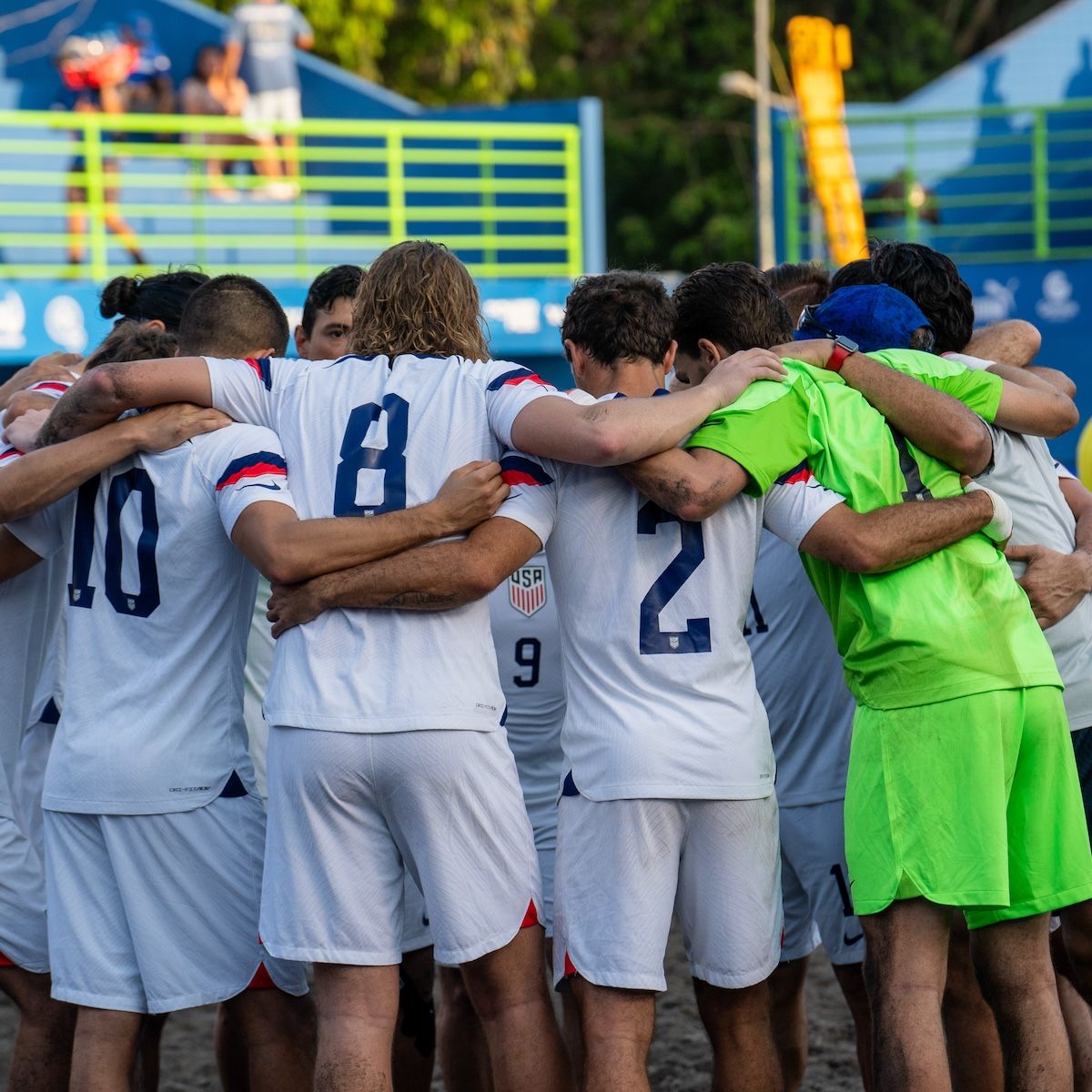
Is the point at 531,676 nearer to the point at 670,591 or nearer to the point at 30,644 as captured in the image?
the point at 670,591

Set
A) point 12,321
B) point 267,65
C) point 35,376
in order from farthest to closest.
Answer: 1. point 267,65
2. point 12,321
3. point 35,376

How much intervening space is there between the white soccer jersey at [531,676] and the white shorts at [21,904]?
1.36m

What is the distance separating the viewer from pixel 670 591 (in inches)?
140

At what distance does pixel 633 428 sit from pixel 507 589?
123cm

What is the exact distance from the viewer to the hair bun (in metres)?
4.90

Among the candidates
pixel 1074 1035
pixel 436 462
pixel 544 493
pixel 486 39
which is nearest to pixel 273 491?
pixel 436 462

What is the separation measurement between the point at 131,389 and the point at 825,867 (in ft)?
7.25

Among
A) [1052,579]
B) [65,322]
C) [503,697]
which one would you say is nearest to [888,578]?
[1052,579]

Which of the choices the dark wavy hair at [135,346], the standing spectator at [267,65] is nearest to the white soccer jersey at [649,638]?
the dark wavy hair at [135,346]

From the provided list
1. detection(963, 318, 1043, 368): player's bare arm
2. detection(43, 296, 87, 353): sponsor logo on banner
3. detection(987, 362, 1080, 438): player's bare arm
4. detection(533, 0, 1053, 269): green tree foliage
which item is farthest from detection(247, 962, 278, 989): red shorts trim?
detection(533, 0, 1053, 269): green tree foliage

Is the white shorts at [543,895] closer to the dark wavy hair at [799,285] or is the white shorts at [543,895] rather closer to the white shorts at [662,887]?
the white shorts at [662,887]

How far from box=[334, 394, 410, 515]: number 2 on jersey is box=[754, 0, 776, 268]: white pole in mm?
13119

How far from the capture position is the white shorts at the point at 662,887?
3533 mm

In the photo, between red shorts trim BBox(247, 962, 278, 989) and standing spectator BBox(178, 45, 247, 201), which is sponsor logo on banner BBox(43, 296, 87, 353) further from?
red shorts trim BBox(247, 962, 278, 989)
